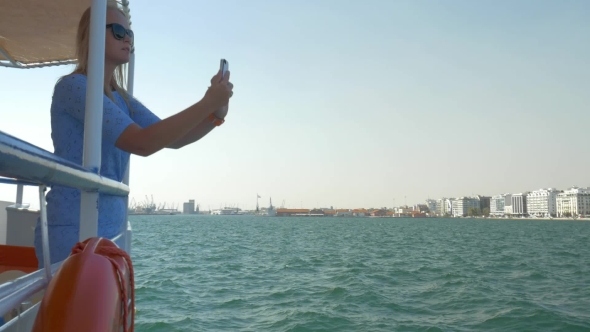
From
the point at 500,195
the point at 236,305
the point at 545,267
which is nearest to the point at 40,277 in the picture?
the point at 236,305

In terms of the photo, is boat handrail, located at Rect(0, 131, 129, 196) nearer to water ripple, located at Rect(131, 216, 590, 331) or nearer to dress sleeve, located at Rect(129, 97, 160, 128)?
dress sleeve, located at Rect(129, 97, 160, 128)

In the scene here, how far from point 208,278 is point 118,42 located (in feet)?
36.6

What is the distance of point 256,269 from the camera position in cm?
1423

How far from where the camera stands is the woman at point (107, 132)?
108 centimetres

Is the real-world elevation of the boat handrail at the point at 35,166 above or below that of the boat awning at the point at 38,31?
below

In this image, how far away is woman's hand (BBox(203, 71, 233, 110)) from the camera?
3.59 ft

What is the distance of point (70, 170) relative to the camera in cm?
81

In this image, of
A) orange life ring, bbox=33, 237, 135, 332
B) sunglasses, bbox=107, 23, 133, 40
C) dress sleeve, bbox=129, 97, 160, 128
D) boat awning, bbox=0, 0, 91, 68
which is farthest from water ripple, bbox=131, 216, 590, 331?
orange life ring, bbox=33, 237, 135, 332

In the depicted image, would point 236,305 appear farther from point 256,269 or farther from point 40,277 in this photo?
point 40,277

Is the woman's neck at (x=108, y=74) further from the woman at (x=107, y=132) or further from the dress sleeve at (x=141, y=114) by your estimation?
the dress sleeve at (x=141, y=114)

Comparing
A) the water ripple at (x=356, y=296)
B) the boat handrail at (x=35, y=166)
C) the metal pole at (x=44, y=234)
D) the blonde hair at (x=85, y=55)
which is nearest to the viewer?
the boat handrail at (x=35, y=166)

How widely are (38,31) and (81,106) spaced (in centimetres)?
158

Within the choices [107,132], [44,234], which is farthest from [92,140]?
[44,234]

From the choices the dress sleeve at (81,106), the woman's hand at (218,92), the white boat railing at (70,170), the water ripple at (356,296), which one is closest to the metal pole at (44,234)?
the white boat railing at (70,170)
